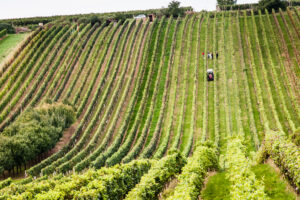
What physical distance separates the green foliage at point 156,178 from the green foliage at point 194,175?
166cm

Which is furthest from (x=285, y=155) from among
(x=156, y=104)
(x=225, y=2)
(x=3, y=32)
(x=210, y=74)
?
(x=225, y=2)

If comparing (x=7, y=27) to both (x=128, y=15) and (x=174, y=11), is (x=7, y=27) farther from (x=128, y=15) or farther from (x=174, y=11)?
(x=174, y=11)

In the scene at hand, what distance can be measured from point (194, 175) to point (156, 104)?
114 ft

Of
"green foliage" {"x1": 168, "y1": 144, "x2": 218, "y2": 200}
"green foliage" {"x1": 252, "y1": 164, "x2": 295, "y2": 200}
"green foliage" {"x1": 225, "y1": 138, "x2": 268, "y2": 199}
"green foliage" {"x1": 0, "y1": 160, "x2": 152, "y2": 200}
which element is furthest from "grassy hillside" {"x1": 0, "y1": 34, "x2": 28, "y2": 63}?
"green foliage" {"x1": 225, "y1": 138, "x2": 268, "y2": 199}

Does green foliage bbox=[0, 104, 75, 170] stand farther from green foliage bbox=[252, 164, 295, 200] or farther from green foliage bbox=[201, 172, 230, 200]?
green foliage bbox=[252, 164, 295, 200]

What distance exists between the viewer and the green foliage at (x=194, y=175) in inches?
659

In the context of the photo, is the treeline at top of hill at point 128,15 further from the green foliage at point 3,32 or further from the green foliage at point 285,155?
the green foliage at point 285,155

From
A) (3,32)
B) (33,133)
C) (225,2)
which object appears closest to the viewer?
(33,133)

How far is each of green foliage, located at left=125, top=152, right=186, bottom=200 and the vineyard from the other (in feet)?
0.32

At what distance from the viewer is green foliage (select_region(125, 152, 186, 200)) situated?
62.4ft

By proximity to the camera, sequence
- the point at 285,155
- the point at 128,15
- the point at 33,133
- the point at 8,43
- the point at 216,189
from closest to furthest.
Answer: the point at 285,155 → the point at 216,189 → the point at 33,133 → the point at 8,43 → the point at 128,15

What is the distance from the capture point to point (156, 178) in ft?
72.2

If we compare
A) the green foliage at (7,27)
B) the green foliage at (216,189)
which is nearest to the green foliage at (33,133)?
the green foliage at (216,189)

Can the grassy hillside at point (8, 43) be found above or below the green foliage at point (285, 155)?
above
